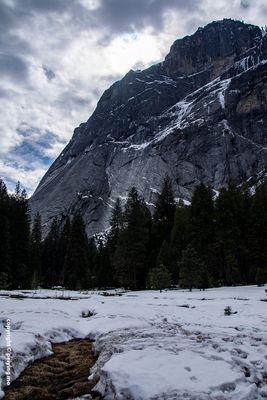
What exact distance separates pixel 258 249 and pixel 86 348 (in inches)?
1375

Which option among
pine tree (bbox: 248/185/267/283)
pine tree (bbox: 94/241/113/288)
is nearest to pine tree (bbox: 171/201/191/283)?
pine tree (bbox: 248/185/267/283)

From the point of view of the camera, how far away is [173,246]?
4812 centimetres

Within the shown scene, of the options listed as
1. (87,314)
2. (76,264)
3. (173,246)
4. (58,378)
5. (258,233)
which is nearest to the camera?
(58,378)

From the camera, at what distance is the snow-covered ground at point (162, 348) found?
289 inches

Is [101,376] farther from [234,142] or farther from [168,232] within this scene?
[234,142]

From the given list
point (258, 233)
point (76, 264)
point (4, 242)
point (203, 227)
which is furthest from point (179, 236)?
point (4, 242)

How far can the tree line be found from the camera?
42.7 metres

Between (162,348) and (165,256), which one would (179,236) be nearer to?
(165,256)

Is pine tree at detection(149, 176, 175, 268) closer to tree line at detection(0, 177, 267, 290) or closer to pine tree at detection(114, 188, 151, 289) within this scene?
tree line at detection(0, 177, 267, 290)

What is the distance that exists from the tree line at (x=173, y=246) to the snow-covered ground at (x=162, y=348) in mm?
19213

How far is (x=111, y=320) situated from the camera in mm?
15844

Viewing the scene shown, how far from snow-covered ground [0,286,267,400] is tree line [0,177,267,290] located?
19213 mm

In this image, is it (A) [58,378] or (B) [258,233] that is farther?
(B) [258,233]

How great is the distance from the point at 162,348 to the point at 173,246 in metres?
38.4
